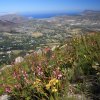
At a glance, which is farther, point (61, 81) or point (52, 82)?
point (61, 81)

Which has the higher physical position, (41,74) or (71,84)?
(41,74)

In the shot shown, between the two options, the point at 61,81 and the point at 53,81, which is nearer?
the point at 53,81

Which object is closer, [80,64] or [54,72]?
[54,72]

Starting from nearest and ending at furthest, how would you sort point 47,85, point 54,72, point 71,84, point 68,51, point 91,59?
point 47,85 < point 54,72 < point 71,84 < point 91,59 < point 68,51

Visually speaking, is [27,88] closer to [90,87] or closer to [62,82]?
[62,82]

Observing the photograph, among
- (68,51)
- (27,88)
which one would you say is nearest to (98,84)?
(27,88)

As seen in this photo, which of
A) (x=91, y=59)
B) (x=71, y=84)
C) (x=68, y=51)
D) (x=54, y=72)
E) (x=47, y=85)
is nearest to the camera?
(x=47, y=85)

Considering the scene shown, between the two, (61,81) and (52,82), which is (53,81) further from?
(61,81)

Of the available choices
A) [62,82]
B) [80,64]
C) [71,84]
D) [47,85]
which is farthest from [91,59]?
[47,85]

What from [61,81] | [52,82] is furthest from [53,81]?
[61,81]
